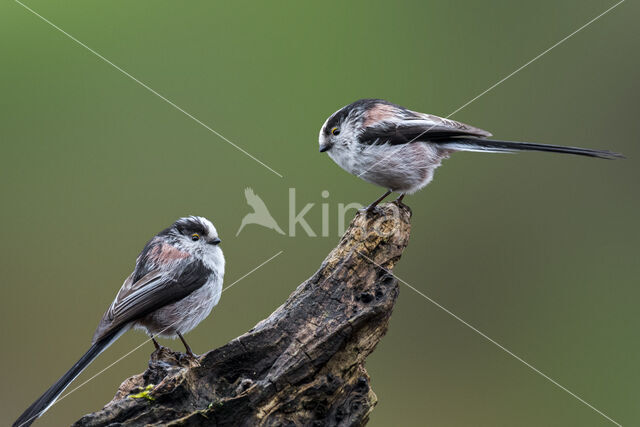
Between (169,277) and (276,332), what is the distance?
31.6 inches

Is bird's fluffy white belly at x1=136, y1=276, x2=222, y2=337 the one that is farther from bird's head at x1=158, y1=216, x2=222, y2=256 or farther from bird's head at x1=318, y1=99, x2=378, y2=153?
bird's head at x1=318, y1=99, x2=378, y2=153

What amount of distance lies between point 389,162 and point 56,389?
9.00 ft

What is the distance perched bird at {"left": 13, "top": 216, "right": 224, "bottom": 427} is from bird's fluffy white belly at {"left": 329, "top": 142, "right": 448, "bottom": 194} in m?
1.21

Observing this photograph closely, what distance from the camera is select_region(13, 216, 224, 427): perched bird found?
396 centimetres

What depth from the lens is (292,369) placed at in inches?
146

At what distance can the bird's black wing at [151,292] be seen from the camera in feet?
12.6

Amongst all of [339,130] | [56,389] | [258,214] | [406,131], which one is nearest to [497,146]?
[406,131]

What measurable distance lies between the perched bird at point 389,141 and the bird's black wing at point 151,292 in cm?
140

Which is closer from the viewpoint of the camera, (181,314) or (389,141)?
(181,314)

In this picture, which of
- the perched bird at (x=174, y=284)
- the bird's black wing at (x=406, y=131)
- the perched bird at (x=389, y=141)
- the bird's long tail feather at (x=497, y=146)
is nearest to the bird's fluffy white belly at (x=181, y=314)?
the perched bird at (x=174, y=284)

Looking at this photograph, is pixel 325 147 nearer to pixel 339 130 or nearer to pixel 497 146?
pixel 339 130

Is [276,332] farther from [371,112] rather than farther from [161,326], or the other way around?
[371,112]

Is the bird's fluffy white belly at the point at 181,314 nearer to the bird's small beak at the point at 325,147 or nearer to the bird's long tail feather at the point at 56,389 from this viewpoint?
the bird's long tail feather at the point at 56,389

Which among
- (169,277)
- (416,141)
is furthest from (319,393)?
(416,141)
